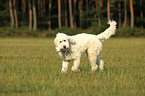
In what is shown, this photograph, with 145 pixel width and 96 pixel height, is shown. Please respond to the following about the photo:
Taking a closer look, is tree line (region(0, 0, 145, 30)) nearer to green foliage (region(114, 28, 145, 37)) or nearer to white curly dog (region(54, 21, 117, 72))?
green foliage (region(114, 28, 145, 37))

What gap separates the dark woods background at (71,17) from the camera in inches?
2031

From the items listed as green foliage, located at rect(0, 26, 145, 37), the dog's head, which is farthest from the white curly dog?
green foliage, located at rect(0, 26, 145, 37)

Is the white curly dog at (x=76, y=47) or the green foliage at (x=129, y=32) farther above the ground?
the white curly dog at (x=76, y=47)

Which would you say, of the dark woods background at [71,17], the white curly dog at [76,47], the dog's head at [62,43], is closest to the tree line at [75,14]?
the dark woods background at [71,17]

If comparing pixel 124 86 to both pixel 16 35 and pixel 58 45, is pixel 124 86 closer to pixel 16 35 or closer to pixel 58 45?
pixel 58 45

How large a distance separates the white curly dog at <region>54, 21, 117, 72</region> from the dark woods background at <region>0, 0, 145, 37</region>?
40.4m

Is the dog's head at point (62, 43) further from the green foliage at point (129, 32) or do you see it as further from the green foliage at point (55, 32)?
the green foliage at point (129, 32)

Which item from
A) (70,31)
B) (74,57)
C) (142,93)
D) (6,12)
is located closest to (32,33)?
(70,31)

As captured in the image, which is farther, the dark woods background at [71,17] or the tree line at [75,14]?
the tree line at [75,14]

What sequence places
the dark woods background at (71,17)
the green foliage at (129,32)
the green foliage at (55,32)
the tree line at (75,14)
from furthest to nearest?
1. the tree line at (75,14)
2. the dark woods background at (71,17)
3. the green foliage at (129,32)
4. the green foliage at (55,32)

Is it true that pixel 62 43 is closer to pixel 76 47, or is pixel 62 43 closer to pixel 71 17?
pixel 76 47

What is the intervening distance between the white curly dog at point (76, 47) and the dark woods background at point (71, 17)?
40.4 meters

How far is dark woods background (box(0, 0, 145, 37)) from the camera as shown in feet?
169

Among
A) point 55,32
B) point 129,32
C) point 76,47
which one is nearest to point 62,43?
point 76,47
